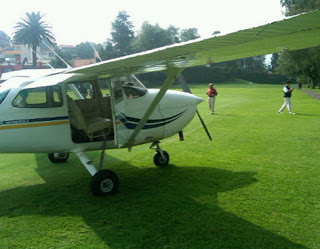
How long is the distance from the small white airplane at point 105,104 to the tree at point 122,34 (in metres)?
75.1

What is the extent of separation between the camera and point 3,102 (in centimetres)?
544

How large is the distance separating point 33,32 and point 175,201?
6541 cm

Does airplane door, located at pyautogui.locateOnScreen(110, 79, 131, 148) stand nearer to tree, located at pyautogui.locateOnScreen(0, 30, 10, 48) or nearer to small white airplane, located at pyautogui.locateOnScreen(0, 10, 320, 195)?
small white airplane, located at pyautogui.locateOnScreen(0, 10, 320, 195)

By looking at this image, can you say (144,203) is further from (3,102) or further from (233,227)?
(3,102)

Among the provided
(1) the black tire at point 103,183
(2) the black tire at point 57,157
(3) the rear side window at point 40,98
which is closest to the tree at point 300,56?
(2) the black tire at point 57,157

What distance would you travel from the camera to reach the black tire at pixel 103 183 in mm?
5543

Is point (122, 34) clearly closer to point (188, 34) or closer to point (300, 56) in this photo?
point (188, 34)

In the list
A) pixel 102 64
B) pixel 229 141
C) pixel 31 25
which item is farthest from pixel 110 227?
pixel 31 25

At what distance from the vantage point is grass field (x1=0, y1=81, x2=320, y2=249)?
13.4 ft

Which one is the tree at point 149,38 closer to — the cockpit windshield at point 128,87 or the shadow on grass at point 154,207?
the cockpit windshield at point 128,87

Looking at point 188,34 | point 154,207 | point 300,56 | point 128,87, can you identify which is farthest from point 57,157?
point 188,34

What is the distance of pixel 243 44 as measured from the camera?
387 cm

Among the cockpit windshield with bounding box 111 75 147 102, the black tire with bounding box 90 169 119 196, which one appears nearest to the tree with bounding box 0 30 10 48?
the cockpit windshield with bounding box 111 75 147 102

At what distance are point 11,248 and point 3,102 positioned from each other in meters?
2.70
